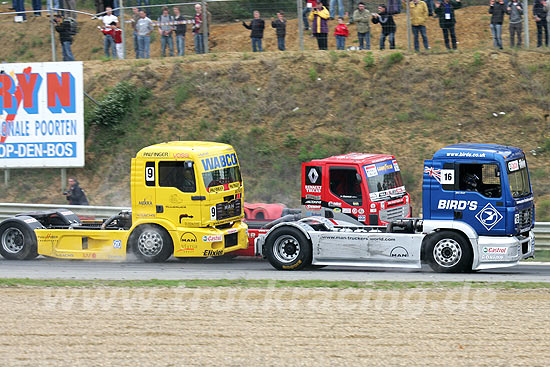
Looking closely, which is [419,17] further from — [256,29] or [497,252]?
[497,252]

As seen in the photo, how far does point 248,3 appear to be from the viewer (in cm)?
2728

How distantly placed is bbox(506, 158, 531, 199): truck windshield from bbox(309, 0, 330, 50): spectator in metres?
12.1

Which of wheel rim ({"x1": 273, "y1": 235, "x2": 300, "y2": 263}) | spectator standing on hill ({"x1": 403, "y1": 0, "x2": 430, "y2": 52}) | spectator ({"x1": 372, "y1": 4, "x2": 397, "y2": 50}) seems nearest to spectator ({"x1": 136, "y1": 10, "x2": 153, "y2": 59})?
spectator ({"x1": 372, "y1": 4, "x2": 397, "y2": 50})

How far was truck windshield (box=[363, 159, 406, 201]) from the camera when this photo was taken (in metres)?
17.0

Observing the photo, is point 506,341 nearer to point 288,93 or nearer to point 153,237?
point 153,237

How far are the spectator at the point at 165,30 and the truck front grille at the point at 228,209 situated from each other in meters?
11.8

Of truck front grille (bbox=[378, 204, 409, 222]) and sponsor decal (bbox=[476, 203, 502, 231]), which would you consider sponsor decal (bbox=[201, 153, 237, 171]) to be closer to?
truck front grille (bbox=[378, 204, 409, 222])

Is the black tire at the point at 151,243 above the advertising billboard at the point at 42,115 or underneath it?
underneath

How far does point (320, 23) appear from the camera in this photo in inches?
1052

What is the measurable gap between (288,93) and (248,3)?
3.26 meters

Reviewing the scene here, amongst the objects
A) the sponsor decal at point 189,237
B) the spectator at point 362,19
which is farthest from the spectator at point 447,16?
the sponsor decal at point 189,237

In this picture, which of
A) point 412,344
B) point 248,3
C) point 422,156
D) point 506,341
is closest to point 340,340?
point 412,344

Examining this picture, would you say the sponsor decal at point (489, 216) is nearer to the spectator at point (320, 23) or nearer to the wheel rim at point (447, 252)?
the wheel rim at point (447, 252)

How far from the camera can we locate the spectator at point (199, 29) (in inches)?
1061
